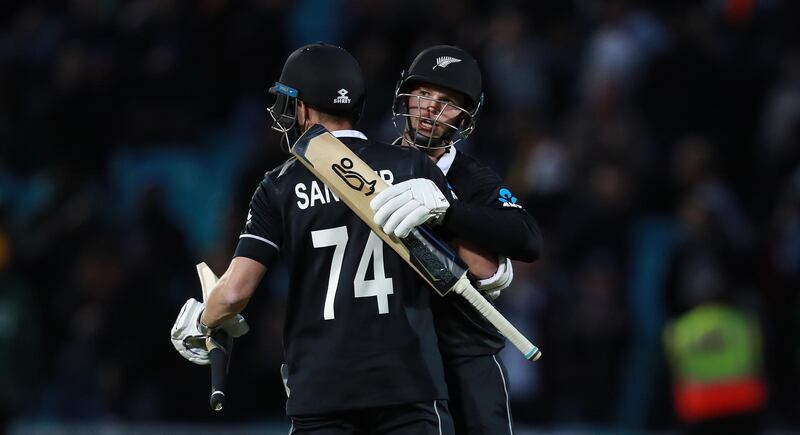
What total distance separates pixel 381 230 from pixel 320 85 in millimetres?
524

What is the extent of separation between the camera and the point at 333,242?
4301 millimetres

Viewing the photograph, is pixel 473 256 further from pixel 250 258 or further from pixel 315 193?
pixel 250 258

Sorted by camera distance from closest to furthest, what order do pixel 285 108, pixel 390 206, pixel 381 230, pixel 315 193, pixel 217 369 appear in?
1. pixel 390 206
2. pixel 381 230
3. pixel 315 193
4. pixel 285 108
5. pixel 217 369

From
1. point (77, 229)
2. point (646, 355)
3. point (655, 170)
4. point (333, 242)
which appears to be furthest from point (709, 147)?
point (333, 242)

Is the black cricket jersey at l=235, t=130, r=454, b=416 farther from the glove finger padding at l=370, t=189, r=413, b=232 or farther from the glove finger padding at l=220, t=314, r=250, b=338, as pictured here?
the glove finger padding at l=220, t=314, r=250, b=338

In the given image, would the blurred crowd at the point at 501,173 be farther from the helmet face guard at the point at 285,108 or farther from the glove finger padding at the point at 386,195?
the glove finger padding at the point at 386,195

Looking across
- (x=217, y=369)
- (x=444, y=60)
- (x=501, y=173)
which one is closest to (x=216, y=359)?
(x=217, y=369)

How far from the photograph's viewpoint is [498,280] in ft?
14.8

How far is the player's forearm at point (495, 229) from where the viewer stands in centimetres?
434

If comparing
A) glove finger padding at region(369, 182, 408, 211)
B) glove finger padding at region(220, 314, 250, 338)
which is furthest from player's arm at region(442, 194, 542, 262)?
glove finger padding at region(220, 314, 250, 338)

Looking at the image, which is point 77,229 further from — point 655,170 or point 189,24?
point 655,170

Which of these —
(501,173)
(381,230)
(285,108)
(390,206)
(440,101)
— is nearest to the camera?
(390,206)

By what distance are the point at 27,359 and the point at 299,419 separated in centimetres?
484

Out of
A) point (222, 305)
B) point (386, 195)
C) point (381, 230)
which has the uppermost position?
point (386, 195)
